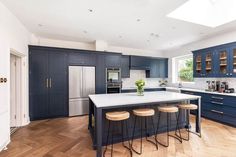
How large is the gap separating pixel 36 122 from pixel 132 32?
4.03 meters

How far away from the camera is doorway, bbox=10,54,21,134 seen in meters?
3.35

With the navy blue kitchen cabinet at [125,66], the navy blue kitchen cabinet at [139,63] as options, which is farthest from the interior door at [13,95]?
the navy blue kitchen cabinet at [139,63]

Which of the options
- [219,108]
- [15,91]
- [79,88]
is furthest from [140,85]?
[15,91]

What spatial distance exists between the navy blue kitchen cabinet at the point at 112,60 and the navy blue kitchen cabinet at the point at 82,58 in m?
0.51

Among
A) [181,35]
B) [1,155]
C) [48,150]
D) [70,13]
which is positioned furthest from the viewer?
[181,35]

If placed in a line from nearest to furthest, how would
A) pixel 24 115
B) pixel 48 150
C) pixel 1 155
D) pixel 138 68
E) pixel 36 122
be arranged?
pixel 1 155 → pixel 48 150 → pixel 24 115 → pixel 36 122 → pixel 138 68

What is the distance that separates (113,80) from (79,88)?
4.31 feet

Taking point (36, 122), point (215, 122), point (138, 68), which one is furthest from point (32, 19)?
point (215, 122)

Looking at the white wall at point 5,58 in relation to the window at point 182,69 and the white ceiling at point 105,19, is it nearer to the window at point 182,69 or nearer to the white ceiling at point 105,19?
the white ceiling at point 105,19

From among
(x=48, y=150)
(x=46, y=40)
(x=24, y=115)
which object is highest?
(x=46, y=40)

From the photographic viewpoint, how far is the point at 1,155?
2.16m

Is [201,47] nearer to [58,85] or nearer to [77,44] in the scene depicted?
[77,44]

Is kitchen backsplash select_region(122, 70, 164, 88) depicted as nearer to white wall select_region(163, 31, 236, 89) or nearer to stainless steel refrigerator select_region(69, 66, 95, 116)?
white wall select_region(163, 31, 236, 89)

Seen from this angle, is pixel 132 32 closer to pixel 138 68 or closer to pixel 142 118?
pixel 138 68
